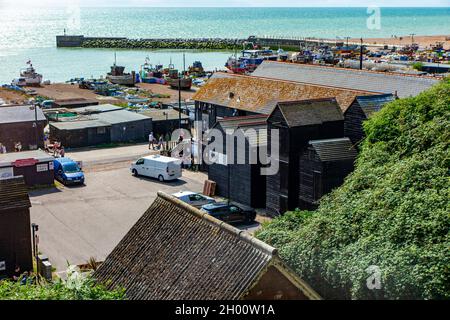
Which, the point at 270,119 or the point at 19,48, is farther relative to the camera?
the point at 19,48

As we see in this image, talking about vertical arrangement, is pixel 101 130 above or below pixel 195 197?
above

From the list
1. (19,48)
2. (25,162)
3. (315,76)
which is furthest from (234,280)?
(19,48)

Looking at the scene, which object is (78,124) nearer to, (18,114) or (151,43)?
(18,114)

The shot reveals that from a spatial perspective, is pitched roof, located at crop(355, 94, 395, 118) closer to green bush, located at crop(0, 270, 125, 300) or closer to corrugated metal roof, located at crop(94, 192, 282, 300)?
corrugated metal roof, located at crop(94, 192, 282, 300)

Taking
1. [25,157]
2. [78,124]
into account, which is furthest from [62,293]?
[78,124]
